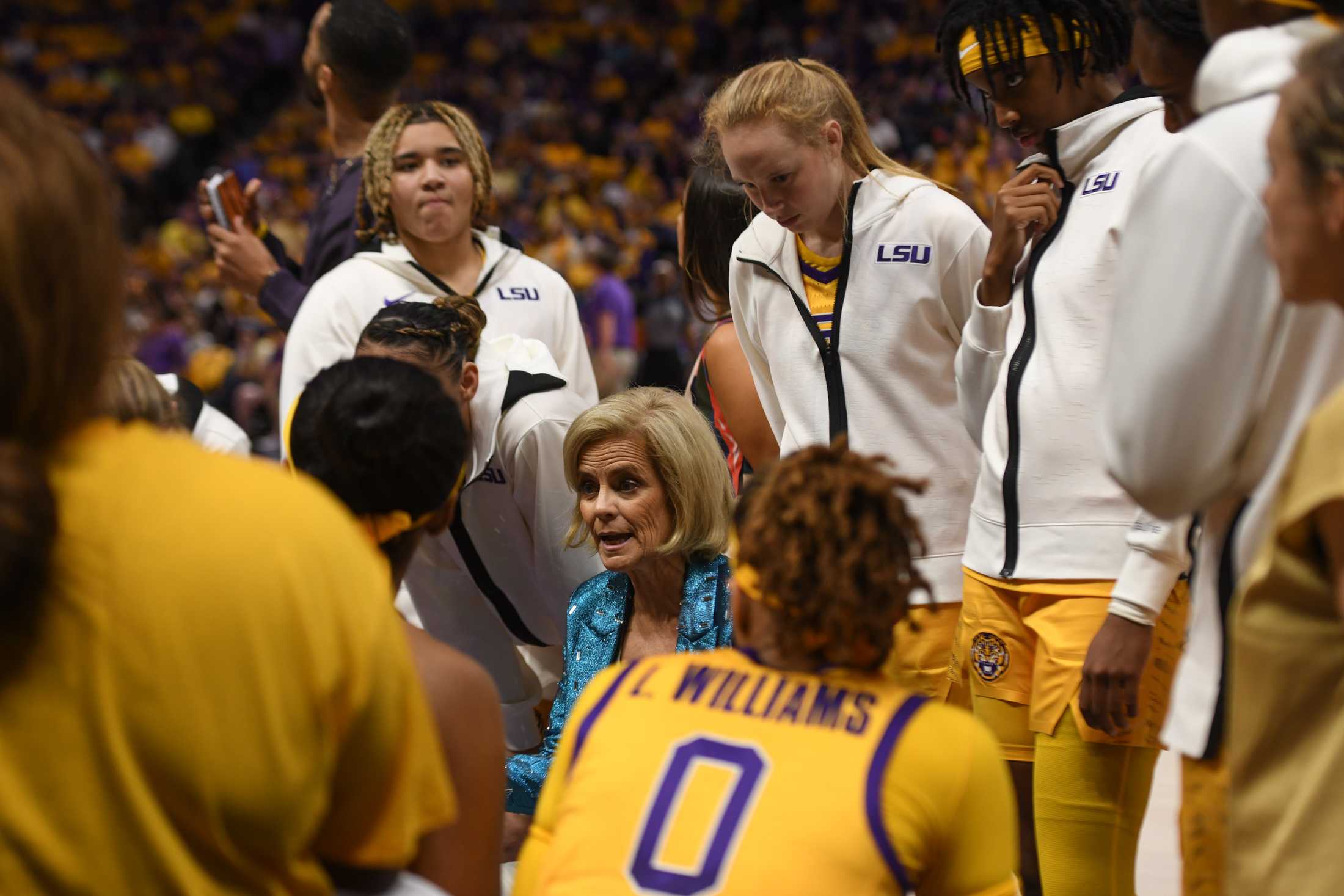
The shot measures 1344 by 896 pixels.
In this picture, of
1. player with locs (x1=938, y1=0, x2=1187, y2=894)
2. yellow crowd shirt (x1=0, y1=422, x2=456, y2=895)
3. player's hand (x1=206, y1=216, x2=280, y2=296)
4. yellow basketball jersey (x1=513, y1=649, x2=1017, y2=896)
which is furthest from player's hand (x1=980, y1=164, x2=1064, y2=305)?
player's hand (x1=206, y1=216, x2=280, y2=296)

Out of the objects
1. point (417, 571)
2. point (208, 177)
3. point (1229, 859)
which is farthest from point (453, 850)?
point (208, 177)

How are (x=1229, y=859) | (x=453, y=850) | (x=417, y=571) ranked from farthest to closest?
(x=417, y=571) → (x=453, y=850) → (x=1229, y=859)

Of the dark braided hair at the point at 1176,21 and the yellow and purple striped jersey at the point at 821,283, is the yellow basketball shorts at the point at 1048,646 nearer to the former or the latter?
the yellow and purple striped jersey at the point at 821,283

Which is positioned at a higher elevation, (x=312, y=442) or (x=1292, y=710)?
(x=312, y=442)

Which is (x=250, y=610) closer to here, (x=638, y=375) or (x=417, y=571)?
(x=417, y=571)

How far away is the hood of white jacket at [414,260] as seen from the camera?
134 inches

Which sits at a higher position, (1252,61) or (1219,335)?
(1252,61)

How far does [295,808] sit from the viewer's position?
101cm

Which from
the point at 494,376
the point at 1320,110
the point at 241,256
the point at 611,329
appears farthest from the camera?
the point at 611,329

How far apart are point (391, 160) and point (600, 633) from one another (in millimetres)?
1414

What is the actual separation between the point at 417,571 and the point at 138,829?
2138 mm

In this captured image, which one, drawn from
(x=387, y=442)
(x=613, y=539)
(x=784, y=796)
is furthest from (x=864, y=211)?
(x=784, y=796)

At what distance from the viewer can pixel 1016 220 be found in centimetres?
221

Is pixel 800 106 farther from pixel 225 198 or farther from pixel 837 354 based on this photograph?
pixel 225 198
